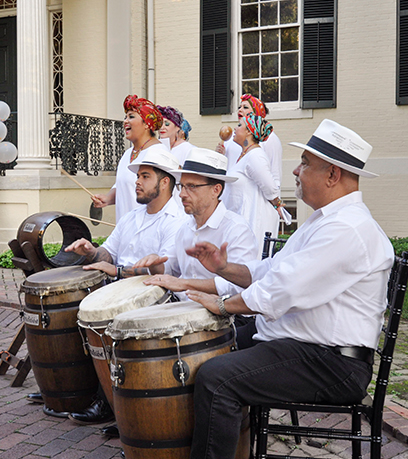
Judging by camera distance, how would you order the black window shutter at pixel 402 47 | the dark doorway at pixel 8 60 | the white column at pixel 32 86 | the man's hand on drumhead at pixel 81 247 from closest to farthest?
the man's hand on drumhead at pixel 81 247
the black window shutter at pixel 402 47
the white column at pixel 32 86
the dark doorway at pixel 8 60

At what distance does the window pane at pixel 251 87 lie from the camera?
37.0 feet

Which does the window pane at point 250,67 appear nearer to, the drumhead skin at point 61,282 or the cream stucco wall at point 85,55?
the cream stucco wall at point 85,55

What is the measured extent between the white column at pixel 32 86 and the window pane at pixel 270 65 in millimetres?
3753

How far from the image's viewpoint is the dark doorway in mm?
13344

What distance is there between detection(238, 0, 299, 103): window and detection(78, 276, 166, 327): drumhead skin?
8346 millimetres

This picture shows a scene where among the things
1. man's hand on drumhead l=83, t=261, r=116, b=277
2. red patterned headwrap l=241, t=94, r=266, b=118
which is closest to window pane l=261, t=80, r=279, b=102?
red patterned headwrap l=241, t=94, r=266, b=118

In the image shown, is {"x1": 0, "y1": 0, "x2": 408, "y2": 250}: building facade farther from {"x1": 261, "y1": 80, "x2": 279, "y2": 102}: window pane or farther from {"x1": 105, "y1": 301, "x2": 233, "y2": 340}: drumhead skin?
{"x1": 105, "y1": 301, "x2": 233, "y2": 340}: drumhead skin

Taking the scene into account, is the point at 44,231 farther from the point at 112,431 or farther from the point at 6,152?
the point at 6,152

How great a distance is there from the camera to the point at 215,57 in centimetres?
1131

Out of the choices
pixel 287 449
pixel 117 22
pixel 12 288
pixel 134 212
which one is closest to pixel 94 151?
pixel 117 22

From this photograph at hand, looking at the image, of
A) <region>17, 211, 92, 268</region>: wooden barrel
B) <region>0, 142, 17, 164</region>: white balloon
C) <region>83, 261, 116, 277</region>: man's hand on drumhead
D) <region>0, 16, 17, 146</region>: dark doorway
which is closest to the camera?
<region>83, 261, 116, 277</region>: man's hand on drumhead

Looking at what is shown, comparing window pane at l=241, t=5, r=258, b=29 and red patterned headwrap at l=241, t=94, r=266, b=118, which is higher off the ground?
window pane at l=241, t=5, r=258, b=29

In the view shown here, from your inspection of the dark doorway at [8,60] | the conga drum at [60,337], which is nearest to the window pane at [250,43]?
the dark doorway at [8,60]

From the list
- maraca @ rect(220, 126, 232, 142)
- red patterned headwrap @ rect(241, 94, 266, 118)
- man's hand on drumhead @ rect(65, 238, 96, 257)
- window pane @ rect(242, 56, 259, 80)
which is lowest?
man's hand on drumhead @ rect(65, 238, 96, 257)
